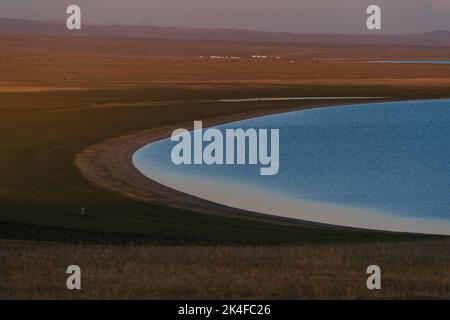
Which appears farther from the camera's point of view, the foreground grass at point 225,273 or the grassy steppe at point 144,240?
the grassy steppe at point 144,240

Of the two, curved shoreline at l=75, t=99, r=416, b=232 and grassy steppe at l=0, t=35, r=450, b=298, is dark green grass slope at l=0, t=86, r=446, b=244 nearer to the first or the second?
grassy steppe at l=0, t=35, r=450, b=298

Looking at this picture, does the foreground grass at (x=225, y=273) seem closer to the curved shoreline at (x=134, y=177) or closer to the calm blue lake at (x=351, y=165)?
the curved shoreline at (x=134, y=177)

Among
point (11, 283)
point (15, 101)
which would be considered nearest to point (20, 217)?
point (11, 283)

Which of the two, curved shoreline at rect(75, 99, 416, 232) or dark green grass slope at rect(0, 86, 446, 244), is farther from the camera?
curved shoreline at rect(75, 99, 416, 232)

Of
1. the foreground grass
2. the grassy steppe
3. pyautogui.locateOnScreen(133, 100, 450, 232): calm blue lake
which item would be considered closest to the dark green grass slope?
the grassy steppe

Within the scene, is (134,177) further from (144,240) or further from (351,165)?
(144,240)

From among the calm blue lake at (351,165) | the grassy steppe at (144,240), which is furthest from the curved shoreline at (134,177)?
the calm blue lake at (351,165)
